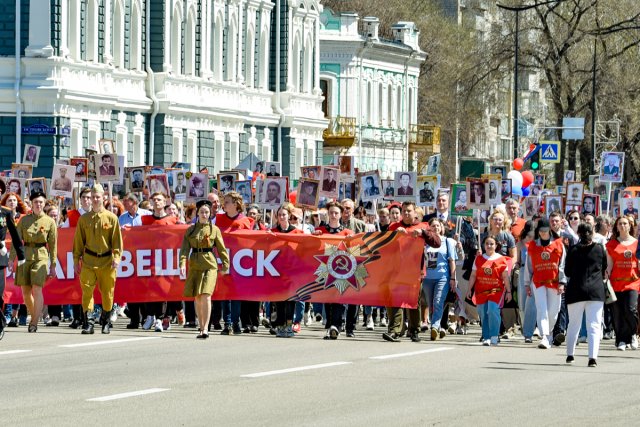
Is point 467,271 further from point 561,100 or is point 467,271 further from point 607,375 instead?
point 561,100

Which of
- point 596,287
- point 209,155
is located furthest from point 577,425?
point 209,155

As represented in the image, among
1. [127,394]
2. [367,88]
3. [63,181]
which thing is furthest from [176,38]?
[127,394]

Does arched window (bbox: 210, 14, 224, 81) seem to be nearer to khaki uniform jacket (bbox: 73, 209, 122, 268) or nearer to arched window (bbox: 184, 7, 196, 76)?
arched window (bbox: 184, 7, 196, 76)

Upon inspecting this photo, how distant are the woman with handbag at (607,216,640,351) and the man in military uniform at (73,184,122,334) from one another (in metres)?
5.96

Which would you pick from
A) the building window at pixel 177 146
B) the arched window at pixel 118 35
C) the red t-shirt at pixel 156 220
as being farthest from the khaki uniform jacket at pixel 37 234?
the building window at pixel 177 146

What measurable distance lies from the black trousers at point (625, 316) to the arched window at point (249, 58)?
44.4 m

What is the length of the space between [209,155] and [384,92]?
908 inches

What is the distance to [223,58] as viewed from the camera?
2630 inches

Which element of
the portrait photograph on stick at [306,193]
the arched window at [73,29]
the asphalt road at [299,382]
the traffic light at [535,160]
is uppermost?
the arched window at [73,29]

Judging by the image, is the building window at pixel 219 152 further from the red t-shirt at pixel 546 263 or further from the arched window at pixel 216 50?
the red t-shirt at pixel 546 263

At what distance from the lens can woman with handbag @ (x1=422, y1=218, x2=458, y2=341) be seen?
86.1 feet

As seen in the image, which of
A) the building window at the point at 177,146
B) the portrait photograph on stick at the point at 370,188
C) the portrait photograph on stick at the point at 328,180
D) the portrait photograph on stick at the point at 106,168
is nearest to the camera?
the portrait photograph on stick at the point at 328,180

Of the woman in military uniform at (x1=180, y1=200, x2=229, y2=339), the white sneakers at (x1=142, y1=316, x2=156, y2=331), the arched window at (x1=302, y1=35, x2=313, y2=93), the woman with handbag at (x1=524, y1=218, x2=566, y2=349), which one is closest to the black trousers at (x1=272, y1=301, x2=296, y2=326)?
the woman in military uniform at (x1=180, y1=200, x2=229, y2=339)

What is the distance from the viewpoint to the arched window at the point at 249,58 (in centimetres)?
6912
